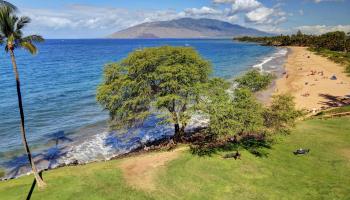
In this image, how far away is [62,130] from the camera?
4672 cm

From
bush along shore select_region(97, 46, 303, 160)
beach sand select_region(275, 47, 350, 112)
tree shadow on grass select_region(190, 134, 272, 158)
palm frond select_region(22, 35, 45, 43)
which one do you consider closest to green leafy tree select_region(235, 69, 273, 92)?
bush along shore select_region(97, 46, 303, 160)

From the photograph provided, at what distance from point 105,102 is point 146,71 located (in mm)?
6009

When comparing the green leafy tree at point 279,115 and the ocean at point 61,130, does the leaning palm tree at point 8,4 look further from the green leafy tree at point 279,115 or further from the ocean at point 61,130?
the green leafy tree at point 279,115

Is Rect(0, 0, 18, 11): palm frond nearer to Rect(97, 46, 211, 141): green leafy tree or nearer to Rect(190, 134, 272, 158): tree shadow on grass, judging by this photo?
Rect(97, 46, 211, 141): green leafy tree

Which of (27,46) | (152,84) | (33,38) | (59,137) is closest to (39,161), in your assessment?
(59,137)

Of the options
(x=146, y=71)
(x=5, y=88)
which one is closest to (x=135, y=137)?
(x=146, y=71)

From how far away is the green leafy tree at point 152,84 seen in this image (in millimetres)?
33812

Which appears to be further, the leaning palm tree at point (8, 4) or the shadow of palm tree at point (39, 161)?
the shadow of palm tree at point (39, 161)

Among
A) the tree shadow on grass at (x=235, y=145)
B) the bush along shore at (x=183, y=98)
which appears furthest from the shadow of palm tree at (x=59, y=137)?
the tree shadow on grass at (x=235, y=145)

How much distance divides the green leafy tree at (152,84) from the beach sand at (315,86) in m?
25.6

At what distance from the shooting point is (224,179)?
26.0m

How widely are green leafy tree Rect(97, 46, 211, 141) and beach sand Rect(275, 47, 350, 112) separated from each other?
25.6 m

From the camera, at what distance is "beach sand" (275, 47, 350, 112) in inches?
2281

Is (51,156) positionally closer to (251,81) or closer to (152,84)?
(152,84)
